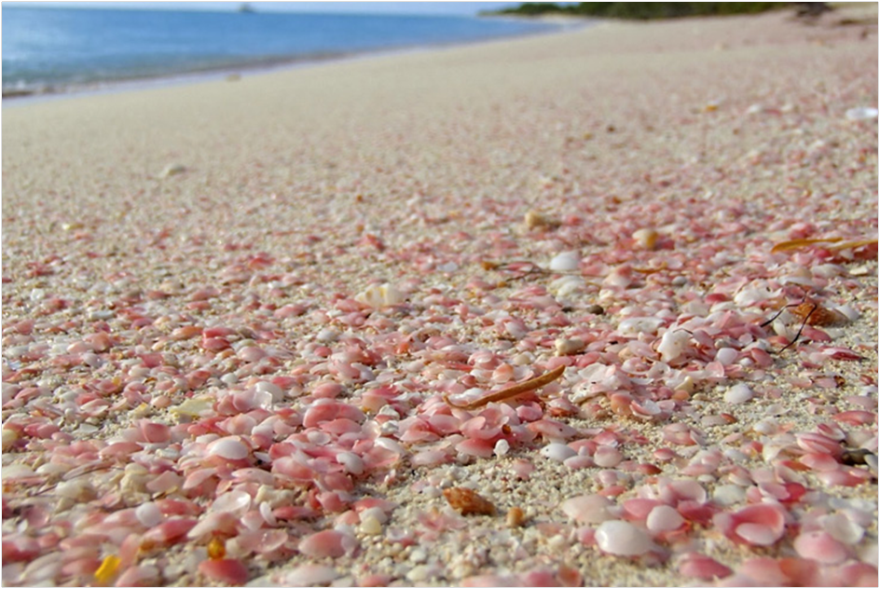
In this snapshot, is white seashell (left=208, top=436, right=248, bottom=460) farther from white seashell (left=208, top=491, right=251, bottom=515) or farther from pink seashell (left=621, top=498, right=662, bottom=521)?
pink seashell (left=621, top=498, right=662, bottom=521)

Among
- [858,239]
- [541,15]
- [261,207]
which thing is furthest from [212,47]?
[541,15]

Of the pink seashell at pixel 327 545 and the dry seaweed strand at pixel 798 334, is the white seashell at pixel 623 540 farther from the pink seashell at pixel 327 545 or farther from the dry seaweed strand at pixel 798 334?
the dry seaweed strand at pixel 798 334

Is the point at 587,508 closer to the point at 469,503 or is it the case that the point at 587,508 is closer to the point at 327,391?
the point at 469,503

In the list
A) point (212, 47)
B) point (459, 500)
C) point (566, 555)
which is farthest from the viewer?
point (212, 47)

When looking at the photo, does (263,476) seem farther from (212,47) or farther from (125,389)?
(212,47)

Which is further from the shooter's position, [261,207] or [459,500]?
Answer: [261,207]

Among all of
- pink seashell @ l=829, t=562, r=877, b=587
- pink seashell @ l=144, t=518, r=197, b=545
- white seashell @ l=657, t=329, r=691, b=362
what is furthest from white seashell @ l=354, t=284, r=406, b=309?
pink seashell @ l=829, t=562, r=877, b=587
